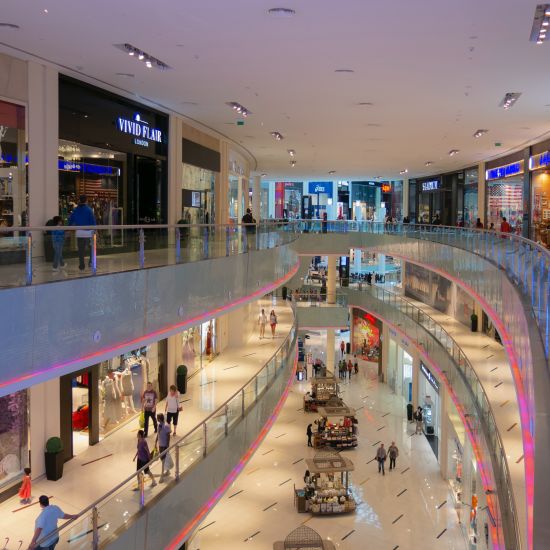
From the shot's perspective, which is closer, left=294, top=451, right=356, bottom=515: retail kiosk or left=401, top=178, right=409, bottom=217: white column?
left=294, top=451, right=356, bottom=515: retail kiosk

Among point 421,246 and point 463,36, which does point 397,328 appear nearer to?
point 421,246

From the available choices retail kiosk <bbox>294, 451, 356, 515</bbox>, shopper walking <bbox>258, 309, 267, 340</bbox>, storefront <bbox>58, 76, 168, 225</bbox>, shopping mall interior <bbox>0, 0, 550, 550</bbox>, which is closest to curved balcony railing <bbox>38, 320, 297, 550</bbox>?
shopping mall interior <bbox>0, 0, 550, 550</bbox>

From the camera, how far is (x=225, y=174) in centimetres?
2331

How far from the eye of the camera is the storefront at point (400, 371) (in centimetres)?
3465

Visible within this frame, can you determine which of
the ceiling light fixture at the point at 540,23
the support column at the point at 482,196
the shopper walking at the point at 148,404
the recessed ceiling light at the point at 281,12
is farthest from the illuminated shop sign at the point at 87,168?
the support column at the point at 482,196

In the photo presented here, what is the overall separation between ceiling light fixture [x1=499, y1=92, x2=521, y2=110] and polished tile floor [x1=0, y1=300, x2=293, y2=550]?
375 inches

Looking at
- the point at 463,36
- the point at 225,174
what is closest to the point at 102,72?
the point at 463,36

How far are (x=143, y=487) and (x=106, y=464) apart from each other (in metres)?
4.17

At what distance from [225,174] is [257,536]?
38.7ft

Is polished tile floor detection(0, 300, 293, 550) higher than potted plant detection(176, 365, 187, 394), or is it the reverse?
potted plant detection(176, 365, 187, 394)

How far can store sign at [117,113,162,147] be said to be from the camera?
15.0 metres

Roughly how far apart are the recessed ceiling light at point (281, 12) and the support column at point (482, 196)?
A: 22707mm

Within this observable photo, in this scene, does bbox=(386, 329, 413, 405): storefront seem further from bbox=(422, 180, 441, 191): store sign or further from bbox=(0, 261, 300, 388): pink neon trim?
bbox=(0, 261, 300, 388): pink neon trim

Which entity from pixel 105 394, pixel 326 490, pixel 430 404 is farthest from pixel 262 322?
pixel 105 394
